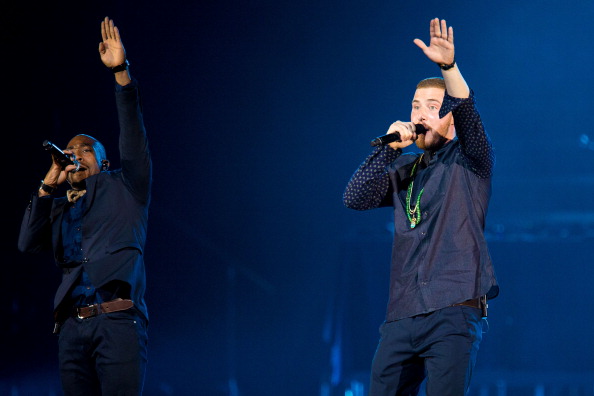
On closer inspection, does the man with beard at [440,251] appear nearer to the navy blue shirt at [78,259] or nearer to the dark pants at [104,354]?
the dark pants at [104,354]

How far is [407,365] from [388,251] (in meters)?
3.12

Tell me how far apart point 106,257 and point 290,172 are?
283 centimetres

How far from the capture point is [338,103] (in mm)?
5035

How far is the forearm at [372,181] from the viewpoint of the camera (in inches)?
84.0

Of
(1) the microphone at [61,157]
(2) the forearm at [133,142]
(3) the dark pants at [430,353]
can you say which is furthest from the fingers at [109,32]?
(3) the dark pants at [430,353]

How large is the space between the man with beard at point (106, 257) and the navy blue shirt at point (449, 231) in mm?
898

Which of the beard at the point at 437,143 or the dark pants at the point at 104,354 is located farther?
the dark pants at the point at 104,354

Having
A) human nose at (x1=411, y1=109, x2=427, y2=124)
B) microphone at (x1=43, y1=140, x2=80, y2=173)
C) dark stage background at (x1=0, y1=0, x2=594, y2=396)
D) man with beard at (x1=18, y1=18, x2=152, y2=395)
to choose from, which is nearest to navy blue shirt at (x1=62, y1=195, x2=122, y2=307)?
man with beard at (x1=18, y1=18, x2=152, y2=395)

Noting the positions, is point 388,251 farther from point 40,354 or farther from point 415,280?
point 415,280

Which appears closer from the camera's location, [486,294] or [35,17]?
[486,294]

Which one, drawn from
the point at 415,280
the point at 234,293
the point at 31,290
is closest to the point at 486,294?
the point at 415,280

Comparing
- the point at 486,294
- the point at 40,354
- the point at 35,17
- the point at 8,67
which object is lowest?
the point at 40,354

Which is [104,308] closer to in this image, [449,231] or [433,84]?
[449,231]

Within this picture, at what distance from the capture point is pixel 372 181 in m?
2.14
